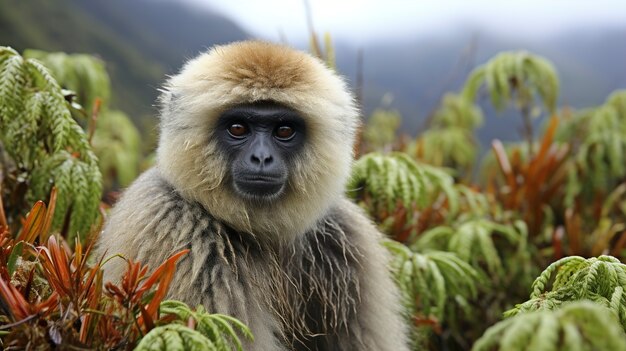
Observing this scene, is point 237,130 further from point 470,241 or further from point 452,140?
point 452,140

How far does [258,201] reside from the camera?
303 cm

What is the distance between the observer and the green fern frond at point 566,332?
1292mm

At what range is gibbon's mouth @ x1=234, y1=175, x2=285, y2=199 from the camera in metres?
2.93

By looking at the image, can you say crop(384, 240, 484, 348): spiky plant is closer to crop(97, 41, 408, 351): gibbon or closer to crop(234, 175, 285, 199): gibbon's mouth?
crop(97, 41, 408, 351): gibbon

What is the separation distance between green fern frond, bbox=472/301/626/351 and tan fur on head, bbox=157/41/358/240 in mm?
1784

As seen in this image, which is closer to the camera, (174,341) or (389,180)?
(174,341)

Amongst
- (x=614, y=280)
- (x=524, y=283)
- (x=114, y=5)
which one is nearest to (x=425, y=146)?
(x=524, y=283)

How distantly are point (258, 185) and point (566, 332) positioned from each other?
6.00 feet

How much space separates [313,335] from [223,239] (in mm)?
669

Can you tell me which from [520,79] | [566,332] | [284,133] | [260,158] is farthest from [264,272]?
[520,79]

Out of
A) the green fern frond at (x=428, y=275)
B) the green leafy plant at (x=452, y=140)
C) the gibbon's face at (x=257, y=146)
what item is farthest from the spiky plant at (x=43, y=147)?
the green leafy plant at (x=452, y=140)

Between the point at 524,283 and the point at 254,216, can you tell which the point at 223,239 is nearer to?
the point at 254,216

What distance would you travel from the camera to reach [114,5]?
3391 cm

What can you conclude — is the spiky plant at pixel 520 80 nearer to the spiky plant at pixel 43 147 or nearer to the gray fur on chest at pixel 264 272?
the gray fur on chest at pixel 264 272
